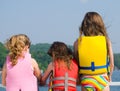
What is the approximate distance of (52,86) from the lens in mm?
4582

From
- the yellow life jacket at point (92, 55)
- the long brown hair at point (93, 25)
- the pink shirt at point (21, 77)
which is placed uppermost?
the long brown hair at point (93, 25)

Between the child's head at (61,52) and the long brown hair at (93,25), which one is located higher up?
the long brown hair at (93,25)

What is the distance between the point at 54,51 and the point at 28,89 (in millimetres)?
547

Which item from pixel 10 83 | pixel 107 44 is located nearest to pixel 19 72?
pixel 10 83

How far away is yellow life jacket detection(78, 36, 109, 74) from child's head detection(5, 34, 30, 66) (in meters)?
0.65

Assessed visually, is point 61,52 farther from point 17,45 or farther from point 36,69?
point 17,45

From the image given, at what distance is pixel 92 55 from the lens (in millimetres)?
4586

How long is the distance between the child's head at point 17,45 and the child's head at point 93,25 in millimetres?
712

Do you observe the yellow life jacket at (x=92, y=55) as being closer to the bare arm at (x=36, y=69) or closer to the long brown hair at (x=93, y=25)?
the long brown hair at (x=93, y=25)

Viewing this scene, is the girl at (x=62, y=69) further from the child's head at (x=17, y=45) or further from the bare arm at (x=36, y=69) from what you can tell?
the child's head at (x=17, y=45)

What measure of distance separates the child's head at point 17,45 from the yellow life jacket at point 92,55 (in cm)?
65

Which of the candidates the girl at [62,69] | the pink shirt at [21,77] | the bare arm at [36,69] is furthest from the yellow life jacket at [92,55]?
the pink shirt at [21,77]

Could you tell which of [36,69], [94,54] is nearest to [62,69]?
[36,69]

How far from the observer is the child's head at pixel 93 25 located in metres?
4.63
